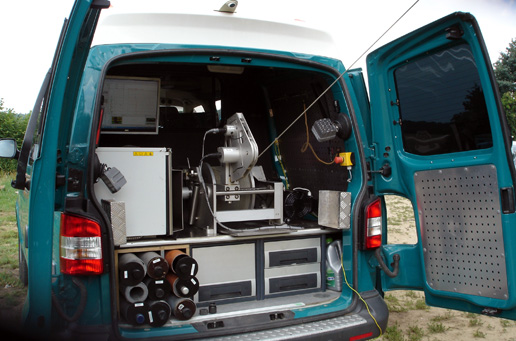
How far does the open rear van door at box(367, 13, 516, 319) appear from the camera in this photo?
283 centimetres

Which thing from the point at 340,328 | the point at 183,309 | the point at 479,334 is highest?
the point at 183,309

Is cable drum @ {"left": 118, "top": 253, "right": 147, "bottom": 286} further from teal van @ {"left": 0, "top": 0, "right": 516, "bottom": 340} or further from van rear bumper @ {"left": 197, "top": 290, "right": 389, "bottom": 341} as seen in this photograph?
van rear bumper @ {"left": 197, "top": 290, "right": 389, "bottom": 341}

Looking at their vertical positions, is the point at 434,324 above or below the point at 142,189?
below

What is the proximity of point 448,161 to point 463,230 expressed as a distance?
48cm

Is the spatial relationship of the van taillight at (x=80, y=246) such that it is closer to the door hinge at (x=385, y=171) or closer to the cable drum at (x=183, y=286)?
the cable drum at (x=183, y=286)

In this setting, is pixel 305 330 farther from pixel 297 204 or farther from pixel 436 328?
pixel 436 328

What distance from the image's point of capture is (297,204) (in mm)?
4238

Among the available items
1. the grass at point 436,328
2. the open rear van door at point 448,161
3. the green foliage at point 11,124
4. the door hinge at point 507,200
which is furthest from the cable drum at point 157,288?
the green foliage at point 11,124

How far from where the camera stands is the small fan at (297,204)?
4.19m

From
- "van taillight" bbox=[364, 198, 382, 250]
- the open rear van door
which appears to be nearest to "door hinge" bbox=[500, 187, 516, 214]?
the open rear van door

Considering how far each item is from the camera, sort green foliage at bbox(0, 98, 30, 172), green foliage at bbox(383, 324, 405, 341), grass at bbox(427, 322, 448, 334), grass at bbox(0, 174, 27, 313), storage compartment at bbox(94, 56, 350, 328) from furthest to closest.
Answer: green foliage at bbox(0, 98, 30, 172) → grass at bbox(427, 322, 448, 334) → green foliage at bbox(383, 324, 405, 341) → grass at bbox(0, 174, 27, 313) → storage compartment at bbox(94, 56, 350, 328)

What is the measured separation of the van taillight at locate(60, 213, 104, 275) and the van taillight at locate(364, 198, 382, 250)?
71.1 inches

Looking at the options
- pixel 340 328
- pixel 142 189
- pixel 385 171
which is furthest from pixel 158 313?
pixel 385 171

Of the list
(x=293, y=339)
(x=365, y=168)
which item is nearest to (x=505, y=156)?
(x=365, y=168)
